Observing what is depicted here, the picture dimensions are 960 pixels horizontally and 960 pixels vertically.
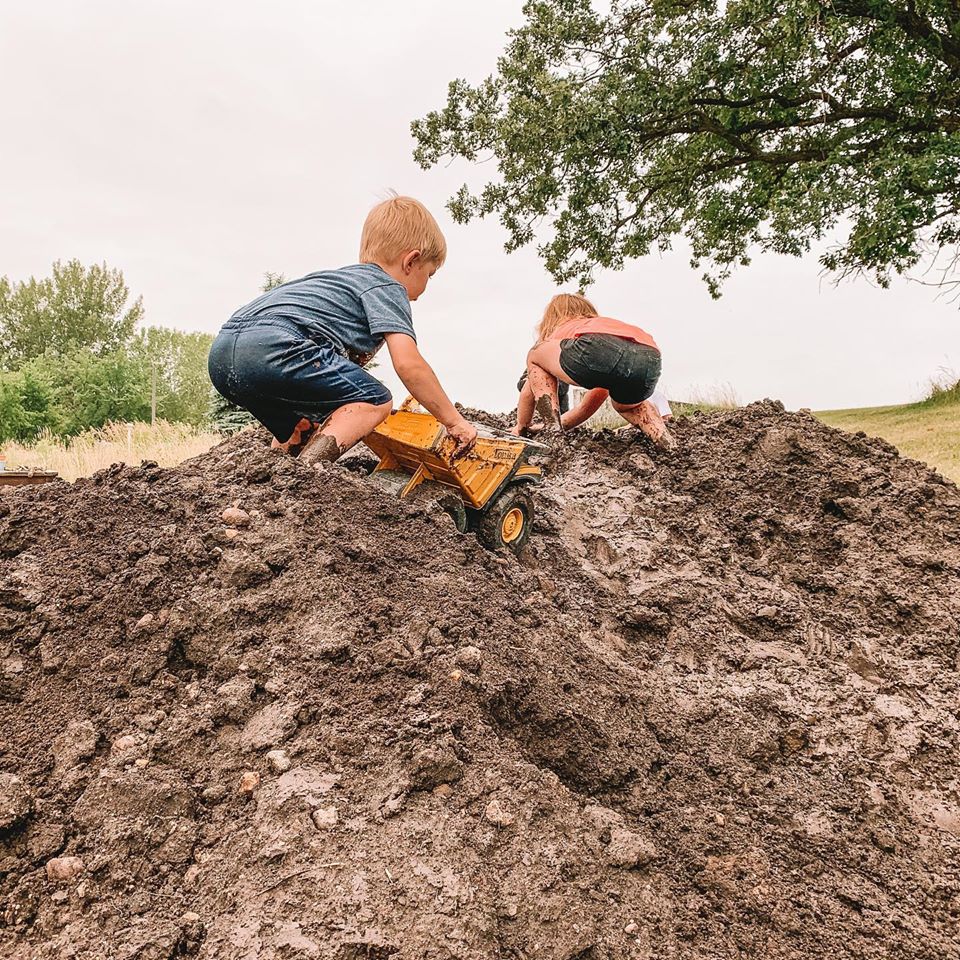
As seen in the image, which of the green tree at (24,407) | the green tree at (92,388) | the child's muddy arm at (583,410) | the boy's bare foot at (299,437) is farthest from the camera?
the green tree at (92,388)

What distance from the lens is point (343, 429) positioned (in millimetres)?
3404

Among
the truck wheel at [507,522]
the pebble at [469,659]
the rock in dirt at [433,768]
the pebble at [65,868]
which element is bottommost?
the pebble at [65,868]

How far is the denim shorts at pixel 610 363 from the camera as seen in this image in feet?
16.7

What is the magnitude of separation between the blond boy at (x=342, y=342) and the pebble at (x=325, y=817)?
1.70m

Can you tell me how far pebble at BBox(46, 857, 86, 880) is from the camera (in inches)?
79.6

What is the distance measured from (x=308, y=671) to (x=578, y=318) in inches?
151

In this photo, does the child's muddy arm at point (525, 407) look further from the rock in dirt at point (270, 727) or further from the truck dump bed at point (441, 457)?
the rock in dirt at point (270, 727)

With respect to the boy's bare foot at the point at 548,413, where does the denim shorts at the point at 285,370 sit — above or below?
below

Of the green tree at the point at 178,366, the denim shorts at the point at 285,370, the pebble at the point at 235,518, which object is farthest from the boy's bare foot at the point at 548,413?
the green tree at the point at 178,366

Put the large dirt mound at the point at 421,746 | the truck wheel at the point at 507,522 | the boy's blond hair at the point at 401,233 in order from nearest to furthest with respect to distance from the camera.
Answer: the large dirt mound at the point at 421,746
the boy's blond hair at the point at 401,233
the truck wheel at the point at 507,522

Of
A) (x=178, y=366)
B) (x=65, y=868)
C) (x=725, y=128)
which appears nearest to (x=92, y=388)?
(x=178, y=366)

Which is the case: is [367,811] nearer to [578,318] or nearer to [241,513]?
[241,513]

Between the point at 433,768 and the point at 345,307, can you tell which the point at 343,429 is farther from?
the point at 433,768

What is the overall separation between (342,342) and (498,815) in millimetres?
2147
